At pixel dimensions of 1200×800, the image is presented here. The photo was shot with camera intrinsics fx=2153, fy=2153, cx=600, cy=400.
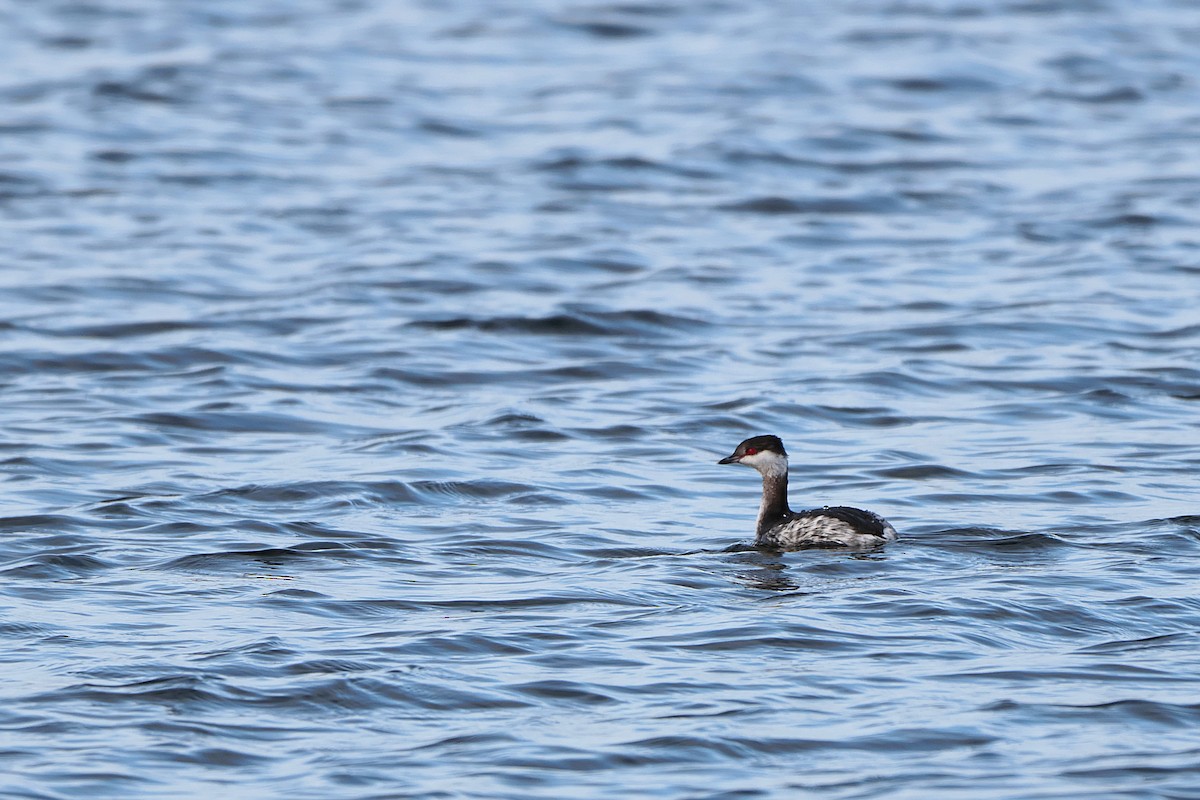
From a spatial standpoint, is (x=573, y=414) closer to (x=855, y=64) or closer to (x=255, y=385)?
(x=255, y=385)

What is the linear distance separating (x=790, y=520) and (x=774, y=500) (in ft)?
0.81

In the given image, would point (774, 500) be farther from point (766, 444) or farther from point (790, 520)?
point (766, 444)

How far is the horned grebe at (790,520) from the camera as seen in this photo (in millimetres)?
11930

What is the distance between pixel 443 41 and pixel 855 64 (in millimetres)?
6521

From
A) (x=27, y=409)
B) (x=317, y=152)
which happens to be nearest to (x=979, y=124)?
(x=317, y=152)

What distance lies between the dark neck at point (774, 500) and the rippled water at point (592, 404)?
0.31 m

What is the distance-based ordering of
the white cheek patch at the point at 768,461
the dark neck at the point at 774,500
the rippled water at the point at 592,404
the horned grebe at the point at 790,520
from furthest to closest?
the white cheek patch at the point at 768,461
the dark neck at the point at 774,500
the horned grebe at the point at 790,520
the rippled water at the point at 592,404

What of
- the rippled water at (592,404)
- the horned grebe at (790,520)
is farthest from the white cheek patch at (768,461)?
the rippled water at (592,404)

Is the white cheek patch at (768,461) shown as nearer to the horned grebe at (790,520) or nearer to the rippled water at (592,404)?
the horned grebe at (790,520)

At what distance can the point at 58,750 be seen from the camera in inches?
341

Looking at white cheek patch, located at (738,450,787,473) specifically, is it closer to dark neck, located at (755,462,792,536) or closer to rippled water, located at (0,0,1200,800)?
dark neck, located at (755,462,792,536)

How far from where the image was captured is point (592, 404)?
645 inches

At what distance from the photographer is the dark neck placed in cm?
1248

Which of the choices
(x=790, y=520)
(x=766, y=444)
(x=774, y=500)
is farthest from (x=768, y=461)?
(x=790, y=520)
